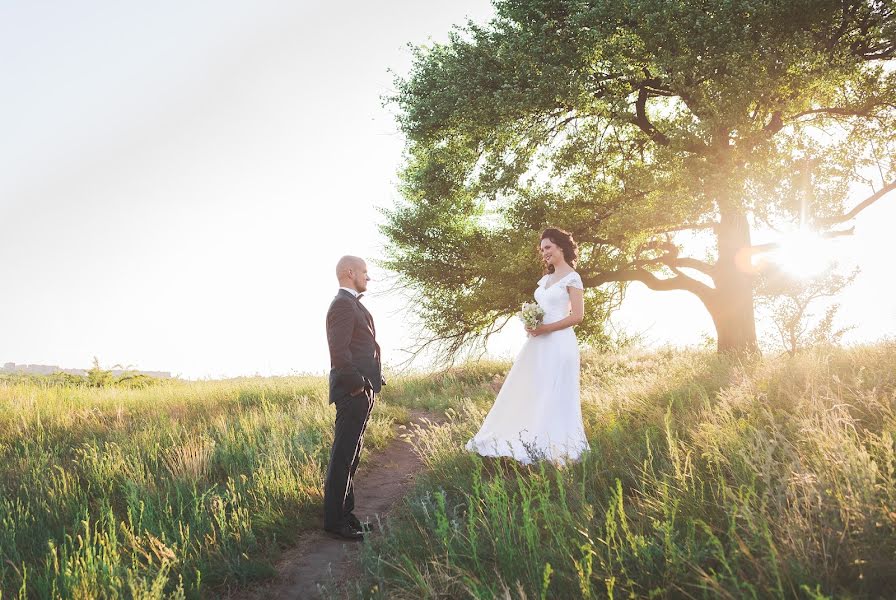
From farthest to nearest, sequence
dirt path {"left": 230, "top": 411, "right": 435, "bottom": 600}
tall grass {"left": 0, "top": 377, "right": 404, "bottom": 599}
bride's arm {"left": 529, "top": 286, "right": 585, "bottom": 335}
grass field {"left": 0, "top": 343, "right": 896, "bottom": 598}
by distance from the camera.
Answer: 1. bride's arm {"left": 529, "top": 286, "right": 585, "bottom": 335}
2. dirt path {"left": 230, "top": 411, "right": 435, "bottom": 600}
3. tall grass {"left": 0, "top": 377, "right": 404, "bottom": 599}
4. grass field {"left": 0, "top": 343, "right": 896, "bottom": 598}

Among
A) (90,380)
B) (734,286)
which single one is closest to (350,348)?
(734,286)

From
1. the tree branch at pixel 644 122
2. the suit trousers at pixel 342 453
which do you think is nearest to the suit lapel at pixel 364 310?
the suit trousers at pixel 342 453

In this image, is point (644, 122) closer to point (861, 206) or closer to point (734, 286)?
point (734, 286)

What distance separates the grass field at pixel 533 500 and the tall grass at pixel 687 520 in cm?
2

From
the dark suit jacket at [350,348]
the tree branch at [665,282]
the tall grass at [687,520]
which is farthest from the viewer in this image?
the tree branch at [665,282]

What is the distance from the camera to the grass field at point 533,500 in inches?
115

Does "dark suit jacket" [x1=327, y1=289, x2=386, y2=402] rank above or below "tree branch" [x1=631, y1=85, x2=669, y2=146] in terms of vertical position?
below

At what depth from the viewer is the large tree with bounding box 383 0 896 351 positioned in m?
11.0

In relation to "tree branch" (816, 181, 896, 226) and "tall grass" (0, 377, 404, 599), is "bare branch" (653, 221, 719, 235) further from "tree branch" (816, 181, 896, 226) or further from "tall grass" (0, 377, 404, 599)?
"tall grass" (0, 377, 404, 599)

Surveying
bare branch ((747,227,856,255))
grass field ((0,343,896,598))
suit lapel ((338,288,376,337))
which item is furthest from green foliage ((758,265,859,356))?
suit lapel ((338,288,376,337))

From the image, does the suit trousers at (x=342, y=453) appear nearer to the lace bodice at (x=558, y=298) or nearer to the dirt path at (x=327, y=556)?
the dirt path at (x=327, y=556)

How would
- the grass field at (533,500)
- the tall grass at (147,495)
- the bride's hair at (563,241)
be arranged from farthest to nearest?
the bride's hair at (563,241) < the tall grass at (147,495) < the grass field at (533,500)

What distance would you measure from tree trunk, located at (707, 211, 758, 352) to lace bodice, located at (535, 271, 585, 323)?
949 cm

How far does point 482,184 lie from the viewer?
13.7 metres
